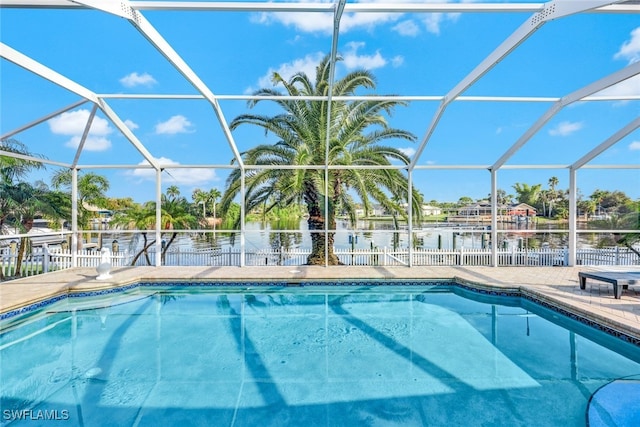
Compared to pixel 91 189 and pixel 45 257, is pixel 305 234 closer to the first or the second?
pixel 91 189

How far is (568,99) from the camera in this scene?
6.04 m

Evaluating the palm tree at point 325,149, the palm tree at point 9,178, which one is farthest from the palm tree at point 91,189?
the palm tree at point 325,149

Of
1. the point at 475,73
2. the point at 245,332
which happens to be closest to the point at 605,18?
the point at 475,73

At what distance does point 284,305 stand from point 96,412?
154 inches

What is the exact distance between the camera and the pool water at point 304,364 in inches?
130

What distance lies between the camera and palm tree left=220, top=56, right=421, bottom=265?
9.62 metres

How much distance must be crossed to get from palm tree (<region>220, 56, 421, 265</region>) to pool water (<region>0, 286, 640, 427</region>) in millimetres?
4050

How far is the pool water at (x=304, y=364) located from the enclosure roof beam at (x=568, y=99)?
337 cm

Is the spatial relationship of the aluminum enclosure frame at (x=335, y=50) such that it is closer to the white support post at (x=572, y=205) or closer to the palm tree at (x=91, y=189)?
the white support post at (x=572, y=205)

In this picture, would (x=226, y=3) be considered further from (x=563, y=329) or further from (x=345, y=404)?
(x=563, y=329)

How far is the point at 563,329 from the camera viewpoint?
17.6 feet

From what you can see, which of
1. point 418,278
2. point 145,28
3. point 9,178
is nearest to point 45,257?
point 9,178

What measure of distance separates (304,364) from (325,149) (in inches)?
255

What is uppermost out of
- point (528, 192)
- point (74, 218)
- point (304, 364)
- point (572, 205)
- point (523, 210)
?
point (528, 192)
